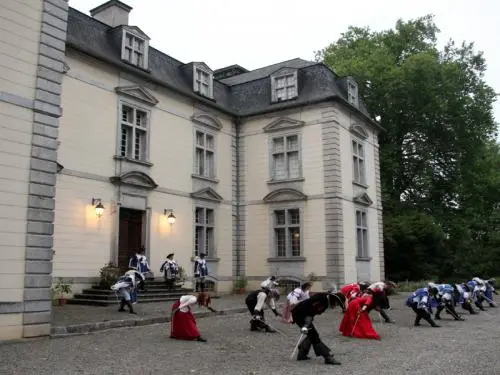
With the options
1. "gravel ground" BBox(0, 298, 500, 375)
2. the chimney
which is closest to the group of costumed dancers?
"gravel ground" BBox(0, 298, 500, 375)

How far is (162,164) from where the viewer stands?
20.7 metres

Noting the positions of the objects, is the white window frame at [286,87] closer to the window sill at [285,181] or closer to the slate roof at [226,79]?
the slate roof at [226,79]

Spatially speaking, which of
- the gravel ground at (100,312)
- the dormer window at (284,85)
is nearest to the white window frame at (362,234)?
the dormer window at (284,85)

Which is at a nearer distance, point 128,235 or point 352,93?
point 128,235

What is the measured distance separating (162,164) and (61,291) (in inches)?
253

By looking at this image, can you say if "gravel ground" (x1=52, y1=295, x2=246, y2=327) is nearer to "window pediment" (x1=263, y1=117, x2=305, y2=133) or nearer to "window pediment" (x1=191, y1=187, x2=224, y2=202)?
"window pediment" (x1=191, y1=187, x2=224, y2=202)

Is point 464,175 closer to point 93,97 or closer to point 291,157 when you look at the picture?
point 291,157

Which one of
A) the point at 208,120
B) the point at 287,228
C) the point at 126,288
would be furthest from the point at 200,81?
the point at 126,288

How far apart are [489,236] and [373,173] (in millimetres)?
14671

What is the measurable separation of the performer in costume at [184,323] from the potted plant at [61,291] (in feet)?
21.1

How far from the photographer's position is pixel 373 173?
26.8m

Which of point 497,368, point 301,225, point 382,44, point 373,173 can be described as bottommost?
point 497,368

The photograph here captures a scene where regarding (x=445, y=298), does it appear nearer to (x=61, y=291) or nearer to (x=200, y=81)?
(x=61, y=291)

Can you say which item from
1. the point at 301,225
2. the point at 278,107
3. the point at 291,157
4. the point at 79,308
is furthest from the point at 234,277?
the point at 79,308
